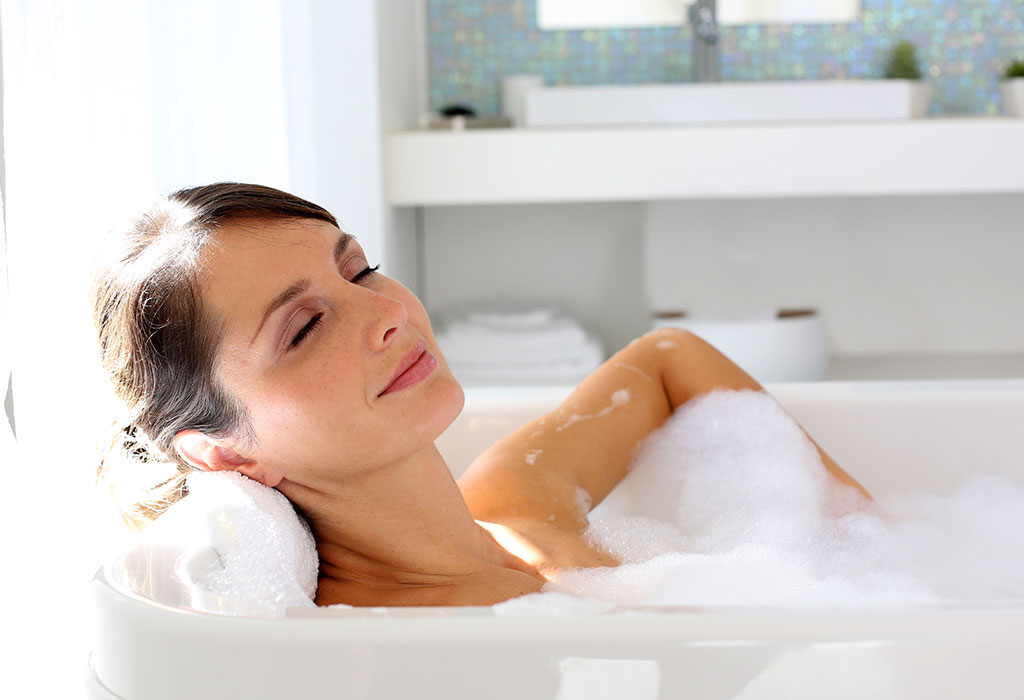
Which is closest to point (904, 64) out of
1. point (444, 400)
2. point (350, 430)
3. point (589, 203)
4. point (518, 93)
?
point (589, 203)

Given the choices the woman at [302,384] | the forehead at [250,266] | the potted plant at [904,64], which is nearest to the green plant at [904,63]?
the potted plant at [904,64]

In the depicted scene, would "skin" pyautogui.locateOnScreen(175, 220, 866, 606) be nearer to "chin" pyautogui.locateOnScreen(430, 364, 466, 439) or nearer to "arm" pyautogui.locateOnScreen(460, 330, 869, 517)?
"chin" pyautogui.locateOnScreen(430, 364, 466, 439)

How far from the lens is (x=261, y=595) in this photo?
3.08 ft

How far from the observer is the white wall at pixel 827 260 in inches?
128

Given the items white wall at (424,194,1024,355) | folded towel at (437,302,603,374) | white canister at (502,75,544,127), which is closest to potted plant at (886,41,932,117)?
white wall at (424,194,1024,355)

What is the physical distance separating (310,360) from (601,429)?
698 millimetres

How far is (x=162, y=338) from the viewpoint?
1056 mm

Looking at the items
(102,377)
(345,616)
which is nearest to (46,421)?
(102,377)

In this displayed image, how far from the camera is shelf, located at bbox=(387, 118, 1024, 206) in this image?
2582 millimetres

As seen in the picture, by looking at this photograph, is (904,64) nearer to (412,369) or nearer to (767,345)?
(767,345)

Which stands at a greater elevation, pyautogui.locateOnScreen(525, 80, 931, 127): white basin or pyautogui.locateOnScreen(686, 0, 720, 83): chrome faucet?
pyautogui.locateOnScreen(686, 0, 720, 83): chrome faucet

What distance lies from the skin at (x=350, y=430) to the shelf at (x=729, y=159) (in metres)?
1.43

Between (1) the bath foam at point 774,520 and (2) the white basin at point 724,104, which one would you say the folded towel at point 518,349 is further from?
(1) the bath foam at point 774,520

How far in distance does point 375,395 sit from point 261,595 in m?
0.23
